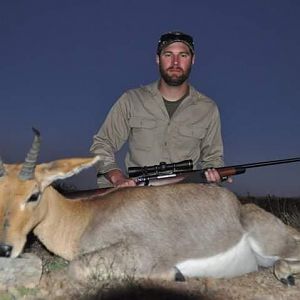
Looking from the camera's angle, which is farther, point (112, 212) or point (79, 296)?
point (112, 212)

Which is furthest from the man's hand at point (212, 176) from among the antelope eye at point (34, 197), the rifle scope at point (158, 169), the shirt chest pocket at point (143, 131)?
the antelope eye at point (34, 197)

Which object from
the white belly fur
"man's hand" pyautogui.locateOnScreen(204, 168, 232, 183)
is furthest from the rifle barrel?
the white belly fur

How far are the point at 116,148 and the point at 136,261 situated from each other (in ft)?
13.5

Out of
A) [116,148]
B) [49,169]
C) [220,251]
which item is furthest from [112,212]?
[116,148]

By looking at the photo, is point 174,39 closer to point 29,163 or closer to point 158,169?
point 158,169

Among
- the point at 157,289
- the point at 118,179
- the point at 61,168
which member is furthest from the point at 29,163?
the point at 118,179

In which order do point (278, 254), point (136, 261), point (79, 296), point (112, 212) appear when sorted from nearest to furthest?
point (79, 296), point (136, 261), point (112, 212), point (278, 254)

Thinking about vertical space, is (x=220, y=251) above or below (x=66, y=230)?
below

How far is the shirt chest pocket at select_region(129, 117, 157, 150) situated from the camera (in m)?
9.46

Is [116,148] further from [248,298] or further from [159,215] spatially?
[248,298]

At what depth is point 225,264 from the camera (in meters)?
6.24

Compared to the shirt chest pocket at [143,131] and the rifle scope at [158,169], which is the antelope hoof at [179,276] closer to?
the rifle scope at [158,169]

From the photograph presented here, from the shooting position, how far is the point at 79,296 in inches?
185

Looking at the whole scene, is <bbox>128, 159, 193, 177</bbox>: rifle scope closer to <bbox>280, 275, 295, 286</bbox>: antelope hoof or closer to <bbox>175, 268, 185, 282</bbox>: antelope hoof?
<bbox>175, 268, 185, 282</bbox>: antelope hoof
